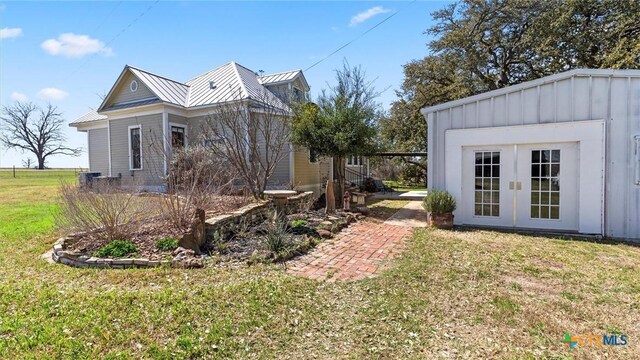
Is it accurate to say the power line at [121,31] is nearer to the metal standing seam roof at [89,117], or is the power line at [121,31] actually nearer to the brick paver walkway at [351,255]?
the metal standing seam roof at [89,117]

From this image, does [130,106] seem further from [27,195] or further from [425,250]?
[425,250]

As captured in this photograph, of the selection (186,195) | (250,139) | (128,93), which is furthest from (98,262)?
(128,93)

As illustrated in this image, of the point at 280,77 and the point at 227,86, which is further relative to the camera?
the point at 280,77

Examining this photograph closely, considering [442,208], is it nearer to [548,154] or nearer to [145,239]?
[548,154]

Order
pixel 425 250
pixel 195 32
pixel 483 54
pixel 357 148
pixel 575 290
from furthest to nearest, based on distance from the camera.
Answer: pixel 483 54 → pixel 195 32 → pixel 357 148 → pixel 425 250 → pixel 575 290

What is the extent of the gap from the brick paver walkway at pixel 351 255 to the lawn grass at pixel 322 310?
0.96ft

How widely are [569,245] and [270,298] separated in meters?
6.32

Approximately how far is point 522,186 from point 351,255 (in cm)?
525

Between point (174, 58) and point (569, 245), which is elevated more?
point (174, 58)

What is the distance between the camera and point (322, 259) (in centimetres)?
545

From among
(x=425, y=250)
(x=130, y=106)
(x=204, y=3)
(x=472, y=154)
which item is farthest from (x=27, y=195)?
(x=472, y=154)

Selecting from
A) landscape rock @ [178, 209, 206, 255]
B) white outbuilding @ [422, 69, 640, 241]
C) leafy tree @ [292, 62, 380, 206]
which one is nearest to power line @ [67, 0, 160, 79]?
leafy tree @ [292, 62, 380, 206]

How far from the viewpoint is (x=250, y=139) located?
384 inches

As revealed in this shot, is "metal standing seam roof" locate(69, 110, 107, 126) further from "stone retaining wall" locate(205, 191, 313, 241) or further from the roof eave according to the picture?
the roof eave
